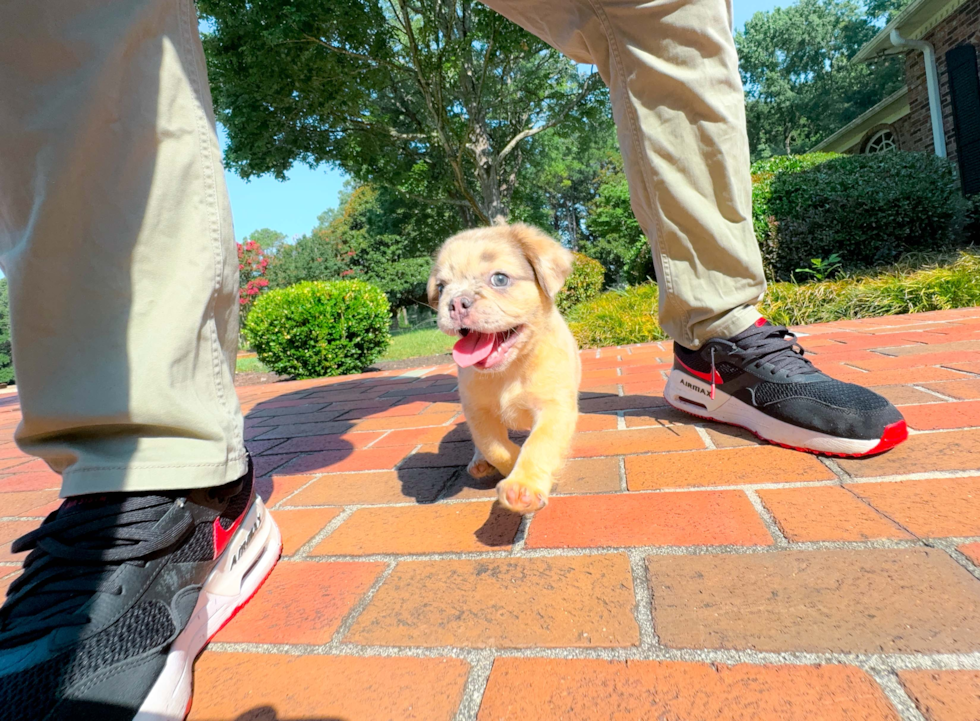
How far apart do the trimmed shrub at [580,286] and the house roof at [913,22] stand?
889 cm

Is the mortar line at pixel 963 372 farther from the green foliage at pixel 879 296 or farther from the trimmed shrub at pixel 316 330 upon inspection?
the trimmed shrub at pixel 316 330

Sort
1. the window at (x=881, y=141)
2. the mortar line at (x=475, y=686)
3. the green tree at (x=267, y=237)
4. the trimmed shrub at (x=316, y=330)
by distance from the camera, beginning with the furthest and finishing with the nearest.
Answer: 1. the green tree at (x=267, y=237)
2. the window at (x=881, y=141)
3. the trimmed shrub at (x=316, y=330)
4. the mortar line at (x=475, y=686)

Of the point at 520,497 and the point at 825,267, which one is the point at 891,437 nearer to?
the point at 520,497

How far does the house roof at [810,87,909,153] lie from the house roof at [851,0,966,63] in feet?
5.14

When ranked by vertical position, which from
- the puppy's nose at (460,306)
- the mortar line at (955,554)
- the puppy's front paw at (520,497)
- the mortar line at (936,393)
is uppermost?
the puppy's nose at (460,306)

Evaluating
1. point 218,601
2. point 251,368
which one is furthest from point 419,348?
point 218,601

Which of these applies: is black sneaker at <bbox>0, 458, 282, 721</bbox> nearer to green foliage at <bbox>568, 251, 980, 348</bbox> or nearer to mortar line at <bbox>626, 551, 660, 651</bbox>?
mortar line at <bbox>626, 551, 660, 651</bbox>

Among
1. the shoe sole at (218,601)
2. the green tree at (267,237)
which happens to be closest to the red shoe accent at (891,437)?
the shoe sole at (218,601)

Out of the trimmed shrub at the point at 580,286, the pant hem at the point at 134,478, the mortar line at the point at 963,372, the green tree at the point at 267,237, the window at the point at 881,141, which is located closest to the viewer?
the pant hem at the point at 134,478

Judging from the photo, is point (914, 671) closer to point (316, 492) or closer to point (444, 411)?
point (316, 492)

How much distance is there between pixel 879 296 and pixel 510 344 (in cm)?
628

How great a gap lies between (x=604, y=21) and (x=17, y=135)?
6.39 ft

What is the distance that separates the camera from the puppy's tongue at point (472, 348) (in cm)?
191

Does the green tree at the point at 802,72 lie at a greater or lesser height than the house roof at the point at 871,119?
greater
